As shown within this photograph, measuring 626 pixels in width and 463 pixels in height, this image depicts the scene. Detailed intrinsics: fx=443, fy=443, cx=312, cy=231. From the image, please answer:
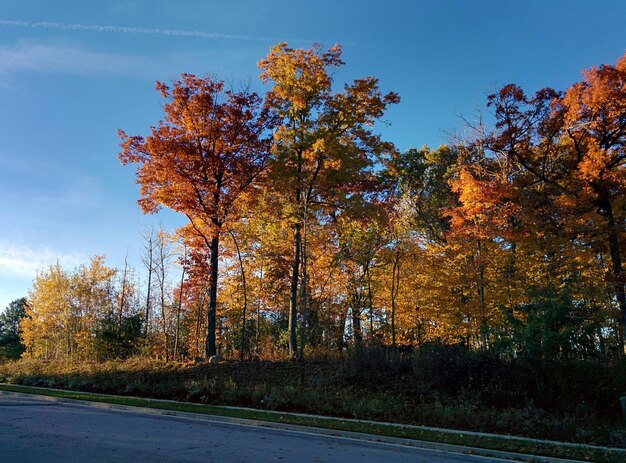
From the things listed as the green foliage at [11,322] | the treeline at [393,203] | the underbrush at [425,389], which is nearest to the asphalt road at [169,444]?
the underbrush at [425,389]

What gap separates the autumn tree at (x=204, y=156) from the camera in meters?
19.4

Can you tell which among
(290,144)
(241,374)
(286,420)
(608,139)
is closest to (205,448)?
(286,420)

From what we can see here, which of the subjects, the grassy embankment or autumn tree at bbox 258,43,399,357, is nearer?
the grassy embankment

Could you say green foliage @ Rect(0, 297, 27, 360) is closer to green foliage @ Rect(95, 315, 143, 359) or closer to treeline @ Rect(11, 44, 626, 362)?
green foliage @ Rect(95, 315, 143, 359)

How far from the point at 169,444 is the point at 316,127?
14.0 metres

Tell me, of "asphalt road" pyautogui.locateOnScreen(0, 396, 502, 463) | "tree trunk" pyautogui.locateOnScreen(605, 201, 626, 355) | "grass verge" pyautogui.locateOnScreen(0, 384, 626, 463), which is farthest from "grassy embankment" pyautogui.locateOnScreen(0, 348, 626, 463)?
"tree trunk" pyautogui.locateOnScreen(605, 201, 626, 355)

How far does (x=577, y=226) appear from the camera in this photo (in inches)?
712

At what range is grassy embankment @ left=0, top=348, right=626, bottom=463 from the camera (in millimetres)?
10250

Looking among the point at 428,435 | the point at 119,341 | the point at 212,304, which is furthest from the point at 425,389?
the point at 119,341

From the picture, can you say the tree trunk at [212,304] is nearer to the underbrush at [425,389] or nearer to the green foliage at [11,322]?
the underbrush at [425,389]

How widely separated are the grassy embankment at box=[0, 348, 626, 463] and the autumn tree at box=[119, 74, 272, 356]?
3.99m

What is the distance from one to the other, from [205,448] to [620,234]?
59.5ft

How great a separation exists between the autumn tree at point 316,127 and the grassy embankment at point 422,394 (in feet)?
10.9

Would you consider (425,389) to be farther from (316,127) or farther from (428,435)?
(316,127)
